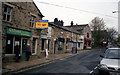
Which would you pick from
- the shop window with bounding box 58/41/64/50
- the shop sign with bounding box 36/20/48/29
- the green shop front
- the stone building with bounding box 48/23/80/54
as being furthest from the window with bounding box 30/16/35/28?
the shop window with bounding box 58/41/64/50

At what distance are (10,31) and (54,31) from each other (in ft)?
34.7

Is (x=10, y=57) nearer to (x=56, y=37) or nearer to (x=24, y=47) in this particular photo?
(x=24, y=47)

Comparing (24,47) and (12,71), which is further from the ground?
(24,47)

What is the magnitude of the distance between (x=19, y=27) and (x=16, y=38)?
126 cm

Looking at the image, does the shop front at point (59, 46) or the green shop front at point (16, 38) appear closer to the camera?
the green shop front at point (16, 38)

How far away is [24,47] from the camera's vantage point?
1395cm

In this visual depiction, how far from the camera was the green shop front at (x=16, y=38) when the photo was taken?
11.7 meters

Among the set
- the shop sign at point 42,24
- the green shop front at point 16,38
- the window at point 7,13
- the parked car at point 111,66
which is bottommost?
the parked car at point 111,66

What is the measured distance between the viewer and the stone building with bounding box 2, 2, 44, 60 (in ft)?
37.5

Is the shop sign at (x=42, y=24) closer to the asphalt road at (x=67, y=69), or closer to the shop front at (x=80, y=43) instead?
the asphalt road at (x=67, y=69)

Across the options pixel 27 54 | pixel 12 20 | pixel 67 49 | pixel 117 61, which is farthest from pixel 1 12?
pixel 67 49

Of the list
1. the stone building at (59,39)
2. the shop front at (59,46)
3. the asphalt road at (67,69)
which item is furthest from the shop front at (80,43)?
the asphalt road at (67,69)

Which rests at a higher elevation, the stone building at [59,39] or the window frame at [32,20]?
the window frame at [32,20]

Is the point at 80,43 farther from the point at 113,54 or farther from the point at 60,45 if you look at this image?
the point at 113,54
